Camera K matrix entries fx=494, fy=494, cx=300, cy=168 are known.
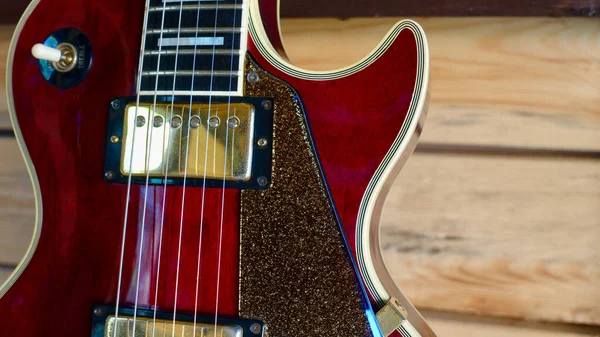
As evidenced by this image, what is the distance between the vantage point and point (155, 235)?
497mm

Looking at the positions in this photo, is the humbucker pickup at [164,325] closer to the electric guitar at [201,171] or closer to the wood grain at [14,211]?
the electric guitar at [201,171]

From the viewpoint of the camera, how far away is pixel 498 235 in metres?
0.66

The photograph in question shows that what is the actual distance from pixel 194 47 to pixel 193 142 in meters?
0.11

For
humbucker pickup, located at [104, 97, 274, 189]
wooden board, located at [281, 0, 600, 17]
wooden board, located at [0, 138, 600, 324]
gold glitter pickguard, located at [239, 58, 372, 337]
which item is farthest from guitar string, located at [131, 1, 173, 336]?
wooden board, located at [0, 138, 600, 324]

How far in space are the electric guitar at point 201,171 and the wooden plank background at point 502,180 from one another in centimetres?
21

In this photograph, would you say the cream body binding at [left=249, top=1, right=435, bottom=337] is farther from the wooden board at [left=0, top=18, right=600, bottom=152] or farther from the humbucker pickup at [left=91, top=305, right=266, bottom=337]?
the wooden board at [left=0, top=18, right=600, bottom=152]

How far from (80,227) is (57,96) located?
0.14 metres

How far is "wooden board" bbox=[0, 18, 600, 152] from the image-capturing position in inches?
25.6

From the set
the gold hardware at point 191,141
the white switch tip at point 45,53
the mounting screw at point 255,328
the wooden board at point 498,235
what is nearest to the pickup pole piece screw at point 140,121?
the gold hardware at point 191,141

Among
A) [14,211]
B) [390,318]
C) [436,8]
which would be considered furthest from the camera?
[14,211]

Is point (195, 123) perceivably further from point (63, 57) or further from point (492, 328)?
point (492, 328)

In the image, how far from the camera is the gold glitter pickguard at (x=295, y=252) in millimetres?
461

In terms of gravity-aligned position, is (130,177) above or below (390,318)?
above

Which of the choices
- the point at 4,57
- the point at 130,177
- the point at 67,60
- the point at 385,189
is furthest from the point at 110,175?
the point at 4,57
